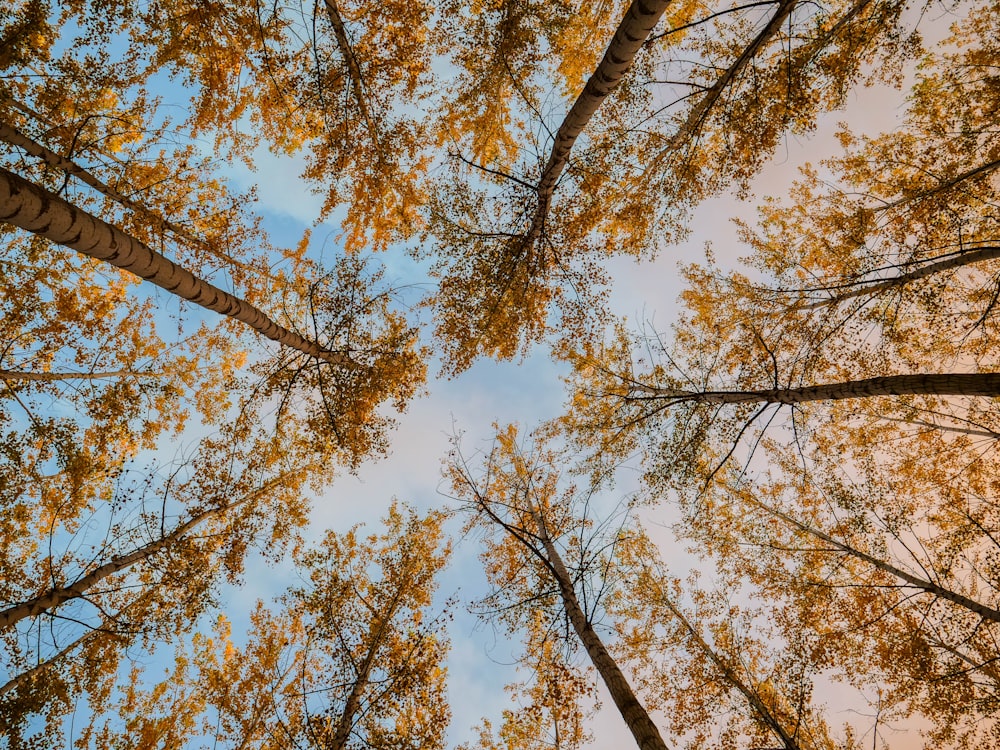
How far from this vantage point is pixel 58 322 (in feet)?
23.2

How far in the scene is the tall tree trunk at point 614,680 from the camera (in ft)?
13.3

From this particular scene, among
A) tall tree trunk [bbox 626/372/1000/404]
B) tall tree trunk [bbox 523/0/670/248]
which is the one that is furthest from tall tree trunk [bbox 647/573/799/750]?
tall tree trunk [bbox 523/0/670/248]

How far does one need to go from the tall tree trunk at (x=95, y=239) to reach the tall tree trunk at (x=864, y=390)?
6.03m

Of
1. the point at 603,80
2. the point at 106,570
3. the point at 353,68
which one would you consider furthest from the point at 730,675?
the point at 353,68

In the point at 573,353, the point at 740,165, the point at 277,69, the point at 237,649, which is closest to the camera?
the point at 740,165

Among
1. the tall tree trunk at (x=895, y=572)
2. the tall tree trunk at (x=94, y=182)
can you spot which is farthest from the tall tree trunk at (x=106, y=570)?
the tall tree trunk at (x=895, y=572)

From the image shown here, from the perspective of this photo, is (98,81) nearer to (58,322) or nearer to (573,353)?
(58,322)

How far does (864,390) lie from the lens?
422 centimetres

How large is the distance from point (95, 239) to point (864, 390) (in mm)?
7131

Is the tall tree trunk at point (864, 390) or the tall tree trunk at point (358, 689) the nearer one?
the tall tree trunk at point (864, 390)

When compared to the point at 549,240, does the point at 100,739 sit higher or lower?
lower

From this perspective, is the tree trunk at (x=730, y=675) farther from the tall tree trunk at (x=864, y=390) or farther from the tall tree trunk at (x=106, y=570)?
the tall tree trunk at (x=106, y=570)

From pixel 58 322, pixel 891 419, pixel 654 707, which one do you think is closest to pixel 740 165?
pixel 891 419

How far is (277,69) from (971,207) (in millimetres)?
10448
